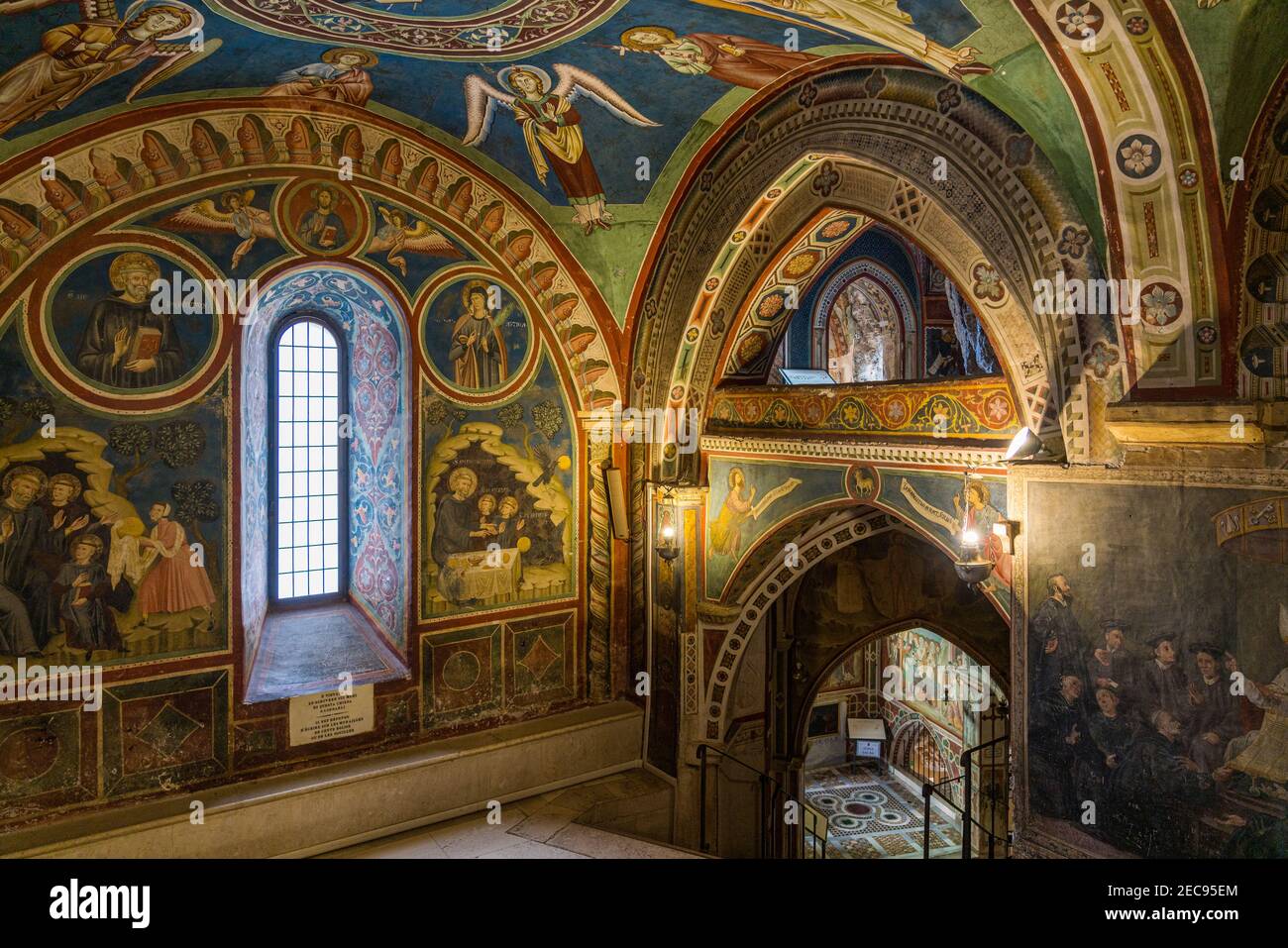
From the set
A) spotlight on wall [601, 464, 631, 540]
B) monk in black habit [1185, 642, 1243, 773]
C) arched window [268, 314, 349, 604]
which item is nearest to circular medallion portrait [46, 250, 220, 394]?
arched window [268, 314, 349, 604]

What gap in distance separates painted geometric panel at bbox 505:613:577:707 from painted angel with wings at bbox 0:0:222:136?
6.24m

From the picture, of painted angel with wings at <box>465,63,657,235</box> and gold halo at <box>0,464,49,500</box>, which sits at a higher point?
painted angel with wings at <box>465,63,657,235</box>

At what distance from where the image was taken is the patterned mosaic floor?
1405cm

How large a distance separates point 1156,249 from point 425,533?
7.08 metres

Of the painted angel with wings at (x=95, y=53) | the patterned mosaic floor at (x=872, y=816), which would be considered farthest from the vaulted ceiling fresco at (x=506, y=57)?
the patterned mosaic floor at (x=872, y=816)

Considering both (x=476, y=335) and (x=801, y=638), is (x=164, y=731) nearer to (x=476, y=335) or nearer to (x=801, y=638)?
(x=476, y=335)

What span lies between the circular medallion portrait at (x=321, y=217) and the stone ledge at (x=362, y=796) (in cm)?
514

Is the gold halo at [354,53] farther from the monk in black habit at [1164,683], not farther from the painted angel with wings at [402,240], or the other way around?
the monk in black habit at [1164,683]

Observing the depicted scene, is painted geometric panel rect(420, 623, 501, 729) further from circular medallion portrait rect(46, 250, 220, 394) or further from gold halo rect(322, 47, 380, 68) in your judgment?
gold halo rect(322, 47, 380, 68)

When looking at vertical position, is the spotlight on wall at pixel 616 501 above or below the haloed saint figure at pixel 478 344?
below

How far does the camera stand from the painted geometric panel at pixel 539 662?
9844 mm

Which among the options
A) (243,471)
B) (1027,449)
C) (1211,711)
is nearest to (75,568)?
(243,471)

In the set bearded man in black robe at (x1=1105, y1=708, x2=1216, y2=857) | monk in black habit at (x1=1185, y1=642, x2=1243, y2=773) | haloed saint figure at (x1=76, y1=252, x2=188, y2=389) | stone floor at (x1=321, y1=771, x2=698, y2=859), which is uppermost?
haloed saint figure at (x1=76, y1=252, x2=188, y2=389)

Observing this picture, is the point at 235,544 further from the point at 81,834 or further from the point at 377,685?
the point at 81,834
